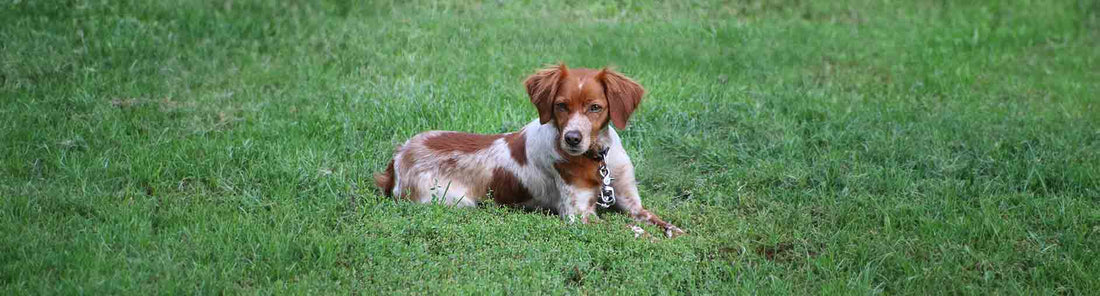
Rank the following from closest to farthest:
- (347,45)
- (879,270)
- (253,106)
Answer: (879,270) < (253,106) < (347,45)

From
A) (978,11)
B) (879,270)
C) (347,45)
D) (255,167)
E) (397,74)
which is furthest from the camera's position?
(978,11)

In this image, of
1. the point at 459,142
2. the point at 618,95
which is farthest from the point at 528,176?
the point at 618,95

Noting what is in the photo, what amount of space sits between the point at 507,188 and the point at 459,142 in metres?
0.45

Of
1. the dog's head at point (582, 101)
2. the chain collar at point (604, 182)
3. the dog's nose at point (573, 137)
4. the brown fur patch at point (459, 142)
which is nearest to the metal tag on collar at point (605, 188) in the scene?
the chain collar at point (604, 182)

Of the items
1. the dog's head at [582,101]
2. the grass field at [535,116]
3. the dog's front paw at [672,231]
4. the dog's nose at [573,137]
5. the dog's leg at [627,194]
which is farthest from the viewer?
the dog's leg at [627,194]

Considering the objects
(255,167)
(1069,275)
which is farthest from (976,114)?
(255,167)

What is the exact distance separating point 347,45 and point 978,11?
273 inches

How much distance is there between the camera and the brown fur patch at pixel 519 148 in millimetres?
5488

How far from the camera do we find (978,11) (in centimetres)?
1107

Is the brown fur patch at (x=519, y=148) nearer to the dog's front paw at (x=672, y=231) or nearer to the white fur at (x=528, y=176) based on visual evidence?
the white fur at (x=528, y=176)

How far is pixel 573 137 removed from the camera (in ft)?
16.1

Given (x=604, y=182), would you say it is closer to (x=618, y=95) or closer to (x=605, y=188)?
(x=605, y=188)

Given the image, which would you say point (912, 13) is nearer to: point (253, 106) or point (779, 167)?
point (779, 167)

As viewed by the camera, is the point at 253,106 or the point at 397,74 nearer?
the point at 253,106
